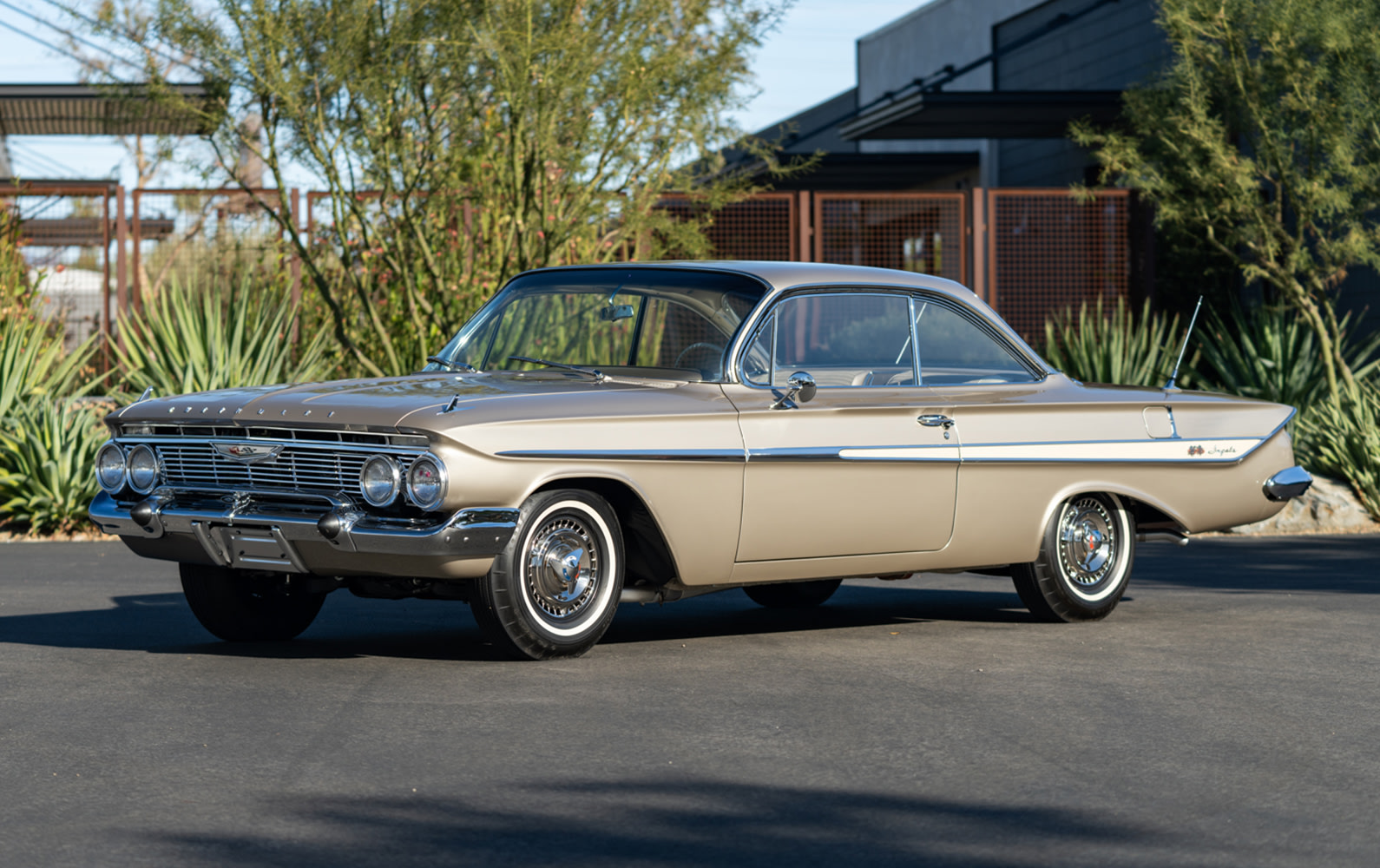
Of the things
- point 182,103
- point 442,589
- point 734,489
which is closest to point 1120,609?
point 734,489

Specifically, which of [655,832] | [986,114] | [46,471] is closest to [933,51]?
[986,114]

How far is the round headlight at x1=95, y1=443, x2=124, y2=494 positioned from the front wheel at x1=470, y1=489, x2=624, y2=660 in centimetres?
159

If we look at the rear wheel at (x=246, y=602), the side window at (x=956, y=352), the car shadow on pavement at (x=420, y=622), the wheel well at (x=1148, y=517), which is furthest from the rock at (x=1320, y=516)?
the rear wheel at (x=246, y=602)

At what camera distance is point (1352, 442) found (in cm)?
1429

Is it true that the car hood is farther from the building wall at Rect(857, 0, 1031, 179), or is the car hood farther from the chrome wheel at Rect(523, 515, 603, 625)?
the building wall at Rect(857, 0, 1031, 179)

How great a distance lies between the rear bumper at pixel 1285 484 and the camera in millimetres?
8820

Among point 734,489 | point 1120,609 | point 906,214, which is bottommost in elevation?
point 1120,609

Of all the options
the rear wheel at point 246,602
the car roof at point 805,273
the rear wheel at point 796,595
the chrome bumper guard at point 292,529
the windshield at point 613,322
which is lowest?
the rear wheel at point 796,595

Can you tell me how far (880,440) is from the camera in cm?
752

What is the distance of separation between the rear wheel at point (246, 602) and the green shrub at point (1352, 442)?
9.31m

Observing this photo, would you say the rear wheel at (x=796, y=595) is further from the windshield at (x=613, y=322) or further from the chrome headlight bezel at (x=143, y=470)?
the chrome headlight bezel at (x=143, y=470)

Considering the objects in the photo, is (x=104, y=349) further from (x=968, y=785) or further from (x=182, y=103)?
(x=968, y=785)

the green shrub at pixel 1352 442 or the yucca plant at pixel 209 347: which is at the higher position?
the yucca plant at pixel 209 347

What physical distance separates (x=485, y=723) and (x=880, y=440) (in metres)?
2.47
